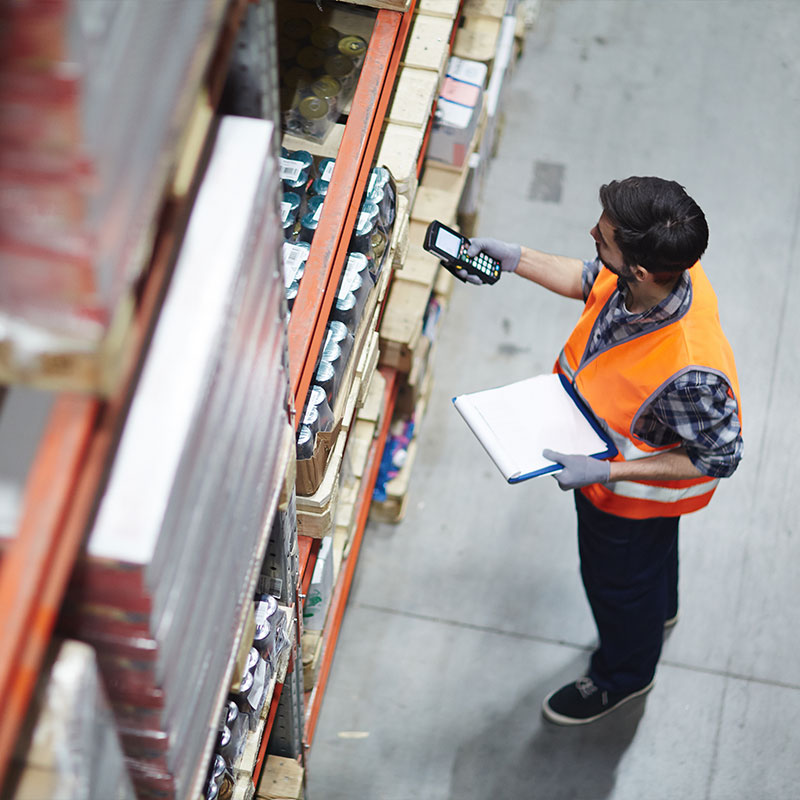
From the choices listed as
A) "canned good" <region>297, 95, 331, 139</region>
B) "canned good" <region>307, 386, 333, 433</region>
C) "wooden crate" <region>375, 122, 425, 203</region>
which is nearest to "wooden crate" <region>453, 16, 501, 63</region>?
"wooden crate" <region>375, 122, 425, 203</region>

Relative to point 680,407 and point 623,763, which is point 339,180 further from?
point 623,763

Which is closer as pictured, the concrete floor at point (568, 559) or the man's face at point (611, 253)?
the man's face at point (611, 253)

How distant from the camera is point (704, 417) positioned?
9.59 ft

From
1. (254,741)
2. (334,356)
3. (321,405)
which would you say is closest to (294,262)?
(334,356)

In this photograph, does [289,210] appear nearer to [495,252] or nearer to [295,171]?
[295,171]

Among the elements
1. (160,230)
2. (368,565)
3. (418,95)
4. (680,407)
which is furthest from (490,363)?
(160,230)

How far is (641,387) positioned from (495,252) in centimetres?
90

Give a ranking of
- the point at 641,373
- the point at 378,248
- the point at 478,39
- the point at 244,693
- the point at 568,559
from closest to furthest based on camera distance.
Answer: the point at 244,693, the point at 641,373, the point at 378,248, the point at 568,559, the point at 478,39

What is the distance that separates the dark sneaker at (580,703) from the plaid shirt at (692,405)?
147cm

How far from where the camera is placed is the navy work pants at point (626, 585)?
11.6ft

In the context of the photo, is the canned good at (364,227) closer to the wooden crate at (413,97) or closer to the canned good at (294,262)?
the canned good at (294,262)

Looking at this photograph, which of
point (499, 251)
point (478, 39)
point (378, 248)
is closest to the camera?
point (378, 248)

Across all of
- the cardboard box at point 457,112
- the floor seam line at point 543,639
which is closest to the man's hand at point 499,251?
the cardboard box at point 457,112

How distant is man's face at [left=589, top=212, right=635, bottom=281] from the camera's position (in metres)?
2.92
